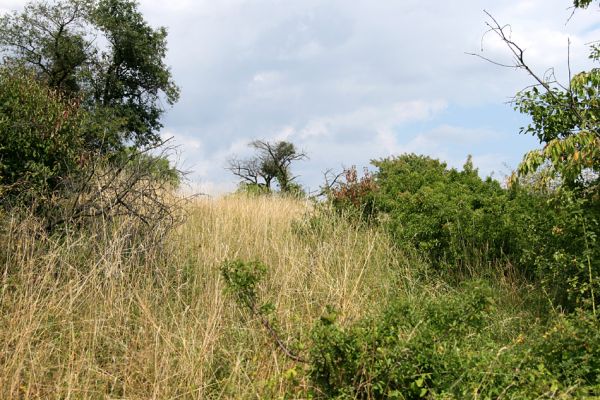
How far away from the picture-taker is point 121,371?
4398mm

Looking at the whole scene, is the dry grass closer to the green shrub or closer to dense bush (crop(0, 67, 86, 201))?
the green shrub

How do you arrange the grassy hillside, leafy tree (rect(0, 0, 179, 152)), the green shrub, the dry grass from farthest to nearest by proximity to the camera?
leafy tree (rect(0, 0, 179, 152))
the green shrub
the dry grass
the grassy hillside

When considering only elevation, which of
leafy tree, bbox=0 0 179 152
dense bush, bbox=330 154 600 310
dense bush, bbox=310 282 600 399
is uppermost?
leafy tree, bbox=0 0 179 152

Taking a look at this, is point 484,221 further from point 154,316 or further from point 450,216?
point 154,316

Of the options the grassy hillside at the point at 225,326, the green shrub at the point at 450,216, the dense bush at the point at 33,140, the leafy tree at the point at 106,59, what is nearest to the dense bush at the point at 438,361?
the grassy hillside at the point at 225,326

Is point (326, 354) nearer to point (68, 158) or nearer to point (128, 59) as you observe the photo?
point (68, 158)

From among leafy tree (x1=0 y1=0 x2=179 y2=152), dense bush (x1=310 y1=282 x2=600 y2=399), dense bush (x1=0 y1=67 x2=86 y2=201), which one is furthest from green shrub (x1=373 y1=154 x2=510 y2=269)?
leafy tree (x1=0 y1=0 x2=179 y2=152)

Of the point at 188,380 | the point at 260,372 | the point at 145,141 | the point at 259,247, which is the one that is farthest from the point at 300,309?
the point at 145,141

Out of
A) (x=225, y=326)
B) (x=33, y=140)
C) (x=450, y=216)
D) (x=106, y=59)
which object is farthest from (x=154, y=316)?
(x=106, y=59)

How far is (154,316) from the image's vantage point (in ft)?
17.1

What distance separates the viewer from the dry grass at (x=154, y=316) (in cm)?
419

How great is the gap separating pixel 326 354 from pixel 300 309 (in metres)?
1.66

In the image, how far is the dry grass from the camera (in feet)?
13.7

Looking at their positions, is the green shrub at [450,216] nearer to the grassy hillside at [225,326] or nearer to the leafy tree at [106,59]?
the grassy hillside at [225,326]
